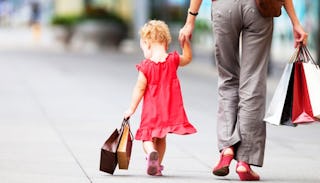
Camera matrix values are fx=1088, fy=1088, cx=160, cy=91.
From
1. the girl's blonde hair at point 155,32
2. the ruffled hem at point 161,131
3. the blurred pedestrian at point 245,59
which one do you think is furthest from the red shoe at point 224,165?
the girl's blonde hair at point 155,32

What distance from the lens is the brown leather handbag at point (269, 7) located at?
720 cm

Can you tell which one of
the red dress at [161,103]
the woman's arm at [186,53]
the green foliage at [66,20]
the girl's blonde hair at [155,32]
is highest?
the girl's blonde hair at [155,32]

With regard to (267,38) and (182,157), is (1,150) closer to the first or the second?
(182,157)

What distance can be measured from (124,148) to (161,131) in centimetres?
28

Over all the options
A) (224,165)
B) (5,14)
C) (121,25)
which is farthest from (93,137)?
(5,14)

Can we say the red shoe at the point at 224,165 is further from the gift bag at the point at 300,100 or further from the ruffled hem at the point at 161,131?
the gift bag at the point at 300,100

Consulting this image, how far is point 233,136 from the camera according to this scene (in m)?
7.44

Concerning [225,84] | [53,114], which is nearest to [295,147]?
[225,84]

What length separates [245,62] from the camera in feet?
24.2

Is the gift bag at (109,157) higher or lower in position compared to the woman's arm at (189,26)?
lower

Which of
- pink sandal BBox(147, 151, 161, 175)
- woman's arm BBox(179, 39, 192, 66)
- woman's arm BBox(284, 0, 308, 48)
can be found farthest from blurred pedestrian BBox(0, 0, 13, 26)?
woman's arm BBox(284, 0, 308, 48)

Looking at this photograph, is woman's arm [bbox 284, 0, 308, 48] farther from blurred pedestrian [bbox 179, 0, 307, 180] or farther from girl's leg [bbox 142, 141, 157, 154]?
girl's leg [bbox 142, 141, 157, 154]

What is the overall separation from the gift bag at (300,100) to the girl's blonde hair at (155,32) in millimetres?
964

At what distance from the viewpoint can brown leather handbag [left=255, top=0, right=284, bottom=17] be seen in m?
7.20
